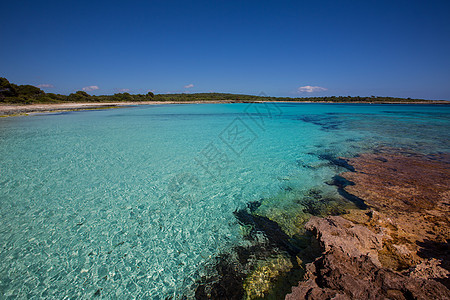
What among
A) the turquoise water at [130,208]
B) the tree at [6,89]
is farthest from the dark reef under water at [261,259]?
the tree at [6,89]

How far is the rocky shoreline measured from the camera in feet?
7.14

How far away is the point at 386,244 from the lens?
10.1 feet

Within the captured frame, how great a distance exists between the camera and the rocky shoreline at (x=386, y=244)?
7.14 ft

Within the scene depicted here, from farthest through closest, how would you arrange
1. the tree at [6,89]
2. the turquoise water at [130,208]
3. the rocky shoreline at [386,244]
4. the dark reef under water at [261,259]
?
the tree at [6,89] → the turquoise water at [130,208] → the dark reef under water at [261,259] → the rocky shoreline at [386,244]

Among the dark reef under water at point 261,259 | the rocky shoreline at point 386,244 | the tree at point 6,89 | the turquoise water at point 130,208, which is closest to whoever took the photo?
the rocky shoreline at point 386,244

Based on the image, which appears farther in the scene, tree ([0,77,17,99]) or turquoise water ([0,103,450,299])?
tree ([0,77,17,99])

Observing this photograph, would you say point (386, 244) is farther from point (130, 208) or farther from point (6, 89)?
point (6, 89)

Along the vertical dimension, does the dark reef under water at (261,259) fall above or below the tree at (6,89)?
below

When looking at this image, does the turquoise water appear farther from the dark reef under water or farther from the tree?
the tree

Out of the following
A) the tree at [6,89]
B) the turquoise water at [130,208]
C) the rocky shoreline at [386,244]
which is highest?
the tree at [6,89]

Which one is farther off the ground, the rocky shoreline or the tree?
the tree

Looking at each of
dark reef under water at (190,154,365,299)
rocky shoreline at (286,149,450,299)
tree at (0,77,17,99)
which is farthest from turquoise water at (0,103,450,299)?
tree at (0,77,17,99)

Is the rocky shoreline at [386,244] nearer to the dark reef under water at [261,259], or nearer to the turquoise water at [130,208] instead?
the dark reef under water at [261,259]

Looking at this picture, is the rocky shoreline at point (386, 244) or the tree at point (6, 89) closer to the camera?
the rocky shoreline at point (386, 244)
